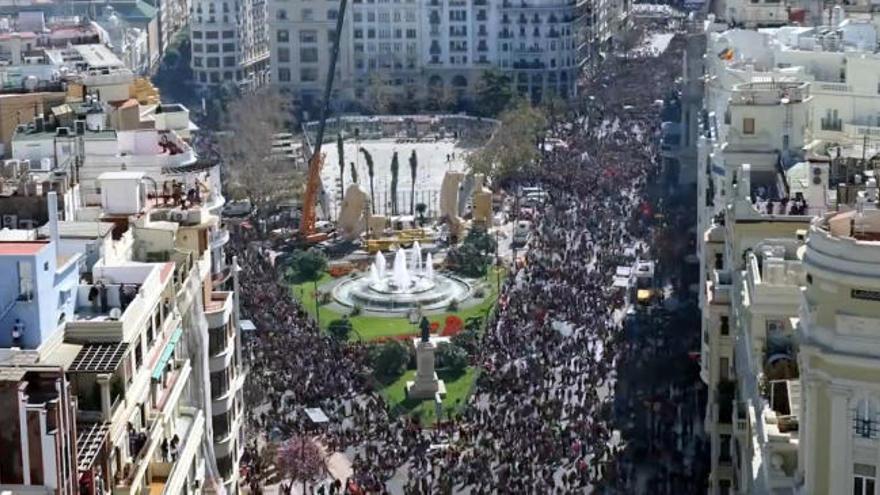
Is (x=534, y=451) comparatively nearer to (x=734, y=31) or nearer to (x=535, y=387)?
(x=535, y=387)

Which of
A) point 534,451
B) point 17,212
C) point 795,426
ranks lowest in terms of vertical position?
point 534,451

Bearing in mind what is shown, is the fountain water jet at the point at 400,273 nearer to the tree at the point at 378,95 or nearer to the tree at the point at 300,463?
the tree at the point at 300,463

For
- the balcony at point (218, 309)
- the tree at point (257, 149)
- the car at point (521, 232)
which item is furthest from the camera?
the tree at point (257, 149)

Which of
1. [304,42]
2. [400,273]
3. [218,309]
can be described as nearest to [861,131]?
[400,273]

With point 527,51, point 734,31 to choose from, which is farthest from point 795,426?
point 527,51

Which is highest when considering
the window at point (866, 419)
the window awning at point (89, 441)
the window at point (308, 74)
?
the window at point (308, 74)

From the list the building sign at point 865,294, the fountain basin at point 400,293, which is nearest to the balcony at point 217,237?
the building sign at point 865,294
